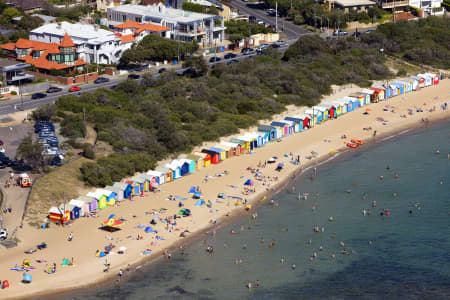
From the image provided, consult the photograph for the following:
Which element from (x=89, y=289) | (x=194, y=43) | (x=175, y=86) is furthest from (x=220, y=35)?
(x=89, y=289)

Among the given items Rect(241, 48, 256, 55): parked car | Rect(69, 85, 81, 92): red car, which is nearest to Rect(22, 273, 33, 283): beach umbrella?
Rect(69, 85, 81, 92): red car

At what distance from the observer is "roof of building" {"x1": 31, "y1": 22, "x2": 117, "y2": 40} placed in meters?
103

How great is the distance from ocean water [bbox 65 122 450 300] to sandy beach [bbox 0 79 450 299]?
1.62 metres

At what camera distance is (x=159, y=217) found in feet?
191

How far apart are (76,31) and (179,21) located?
1784 centimetres

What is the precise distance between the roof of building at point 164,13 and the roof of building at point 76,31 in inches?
565

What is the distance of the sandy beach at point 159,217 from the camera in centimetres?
4978

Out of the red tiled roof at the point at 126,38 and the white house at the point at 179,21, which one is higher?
the white house at the point at 179,21

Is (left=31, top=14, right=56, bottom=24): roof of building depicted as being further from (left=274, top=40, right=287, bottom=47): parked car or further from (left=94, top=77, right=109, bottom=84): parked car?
(left=274, top=40, right=287, bottom=47): parked car

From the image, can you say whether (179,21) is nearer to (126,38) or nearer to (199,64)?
(126,38)

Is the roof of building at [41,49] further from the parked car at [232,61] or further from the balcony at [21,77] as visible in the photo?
the parked car at [232,61]

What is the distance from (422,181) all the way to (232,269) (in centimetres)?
2570

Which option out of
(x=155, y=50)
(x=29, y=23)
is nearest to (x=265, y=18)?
(x=155, y=50)

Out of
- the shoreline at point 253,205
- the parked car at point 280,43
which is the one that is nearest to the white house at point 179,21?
the parked car at point 280,43
